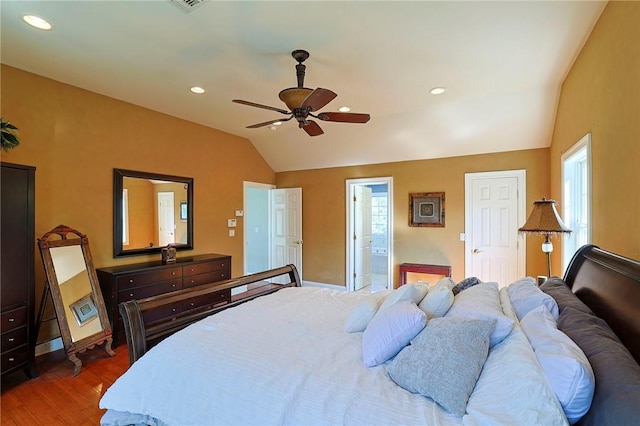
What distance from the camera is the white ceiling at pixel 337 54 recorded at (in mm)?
2115

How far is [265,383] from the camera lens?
53.7 inches

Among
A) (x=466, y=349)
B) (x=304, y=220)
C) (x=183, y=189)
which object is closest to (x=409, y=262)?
(x=304, y=220)

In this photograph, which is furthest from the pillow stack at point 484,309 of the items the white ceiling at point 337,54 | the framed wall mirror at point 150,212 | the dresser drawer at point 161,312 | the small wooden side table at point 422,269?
the framed wall mirror at point 150,212

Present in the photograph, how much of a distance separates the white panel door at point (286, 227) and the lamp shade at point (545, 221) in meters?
4.27

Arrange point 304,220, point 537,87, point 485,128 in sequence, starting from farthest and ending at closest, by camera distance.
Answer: point 304,220 < point 485,128 < point 537,87

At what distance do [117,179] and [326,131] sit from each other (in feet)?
9.85

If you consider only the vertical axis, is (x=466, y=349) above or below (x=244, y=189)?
below

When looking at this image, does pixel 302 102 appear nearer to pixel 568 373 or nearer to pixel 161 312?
pixel 568 373

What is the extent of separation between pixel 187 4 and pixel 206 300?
3450 millimetres

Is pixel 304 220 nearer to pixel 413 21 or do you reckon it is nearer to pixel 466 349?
pixel 413 21

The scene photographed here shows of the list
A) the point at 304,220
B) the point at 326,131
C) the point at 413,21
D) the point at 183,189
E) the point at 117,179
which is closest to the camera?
the point at 413,21

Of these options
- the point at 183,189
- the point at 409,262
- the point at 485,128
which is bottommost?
the point at 409,262

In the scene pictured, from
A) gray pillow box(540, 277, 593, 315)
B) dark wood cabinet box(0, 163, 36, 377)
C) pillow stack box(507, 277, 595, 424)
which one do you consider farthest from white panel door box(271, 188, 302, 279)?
pillow stack box(507, 277, 595, 424)

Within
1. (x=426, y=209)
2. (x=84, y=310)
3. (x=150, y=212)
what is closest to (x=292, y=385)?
(x=84, y=310)
